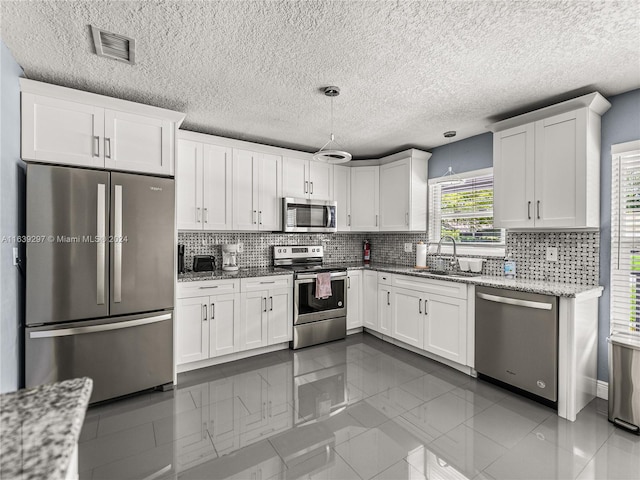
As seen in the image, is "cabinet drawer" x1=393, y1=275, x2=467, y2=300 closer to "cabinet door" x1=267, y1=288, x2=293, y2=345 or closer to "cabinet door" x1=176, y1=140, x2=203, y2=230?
"cabinet door" x1=267, y1=288, x2=293, y2=345

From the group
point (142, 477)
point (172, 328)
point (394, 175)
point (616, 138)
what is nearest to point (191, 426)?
point (142, 477)

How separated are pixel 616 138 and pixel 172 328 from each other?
13.3 ft

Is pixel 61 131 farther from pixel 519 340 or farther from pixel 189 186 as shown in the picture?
pixel 519 340

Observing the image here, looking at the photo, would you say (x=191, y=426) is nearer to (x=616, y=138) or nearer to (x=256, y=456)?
(x=256, y=456)

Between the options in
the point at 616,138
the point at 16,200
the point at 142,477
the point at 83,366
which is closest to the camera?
the point at 142,477

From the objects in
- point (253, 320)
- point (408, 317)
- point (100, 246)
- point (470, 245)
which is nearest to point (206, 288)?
point (253, 320)

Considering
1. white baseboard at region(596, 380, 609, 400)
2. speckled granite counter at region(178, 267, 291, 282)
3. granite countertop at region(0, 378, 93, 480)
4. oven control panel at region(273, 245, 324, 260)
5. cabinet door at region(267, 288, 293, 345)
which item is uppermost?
oven control panel at region(273, 245, 324, 260)

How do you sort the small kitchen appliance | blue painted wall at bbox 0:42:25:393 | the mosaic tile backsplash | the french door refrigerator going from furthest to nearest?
the small kitchen appliance < the mosaic tile backsplash < the french door refrigerator < blue painted wall at bbox 0:42:25:393

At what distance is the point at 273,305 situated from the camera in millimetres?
3705

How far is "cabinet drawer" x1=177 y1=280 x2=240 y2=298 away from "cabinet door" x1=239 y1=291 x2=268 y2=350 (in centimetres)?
17

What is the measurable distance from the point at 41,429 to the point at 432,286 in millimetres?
3269

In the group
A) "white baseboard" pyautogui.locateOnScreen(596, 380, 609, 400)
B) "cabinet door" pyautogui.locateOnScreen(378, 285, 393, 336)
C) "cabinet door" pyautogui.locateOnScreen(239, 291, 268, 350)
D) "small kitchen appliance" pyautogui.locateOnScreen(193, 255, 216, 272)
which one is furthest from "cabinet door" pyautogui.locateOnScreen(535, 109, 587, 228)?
"small kitchen appliance" pyautogui.locateOnScreen(193, 255, 216, 272)

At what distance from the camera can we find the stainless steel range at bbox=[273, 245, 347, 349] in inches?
152

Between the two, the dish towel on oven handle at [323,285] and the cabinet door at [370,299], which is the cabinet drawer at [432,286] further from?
the dish towel on oven handle at [323,285]
